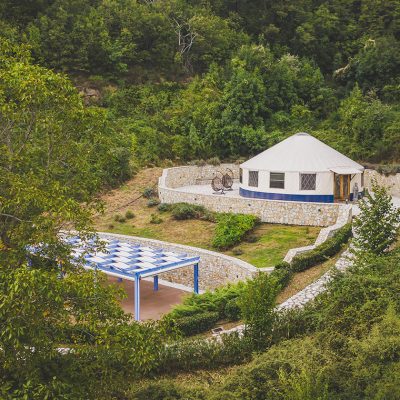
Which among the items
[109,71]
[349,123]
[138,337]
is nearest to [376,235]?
[138,337]

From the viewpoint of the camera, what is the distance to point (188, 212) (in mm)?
24125

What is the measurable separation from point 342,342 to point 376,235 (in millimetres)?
4865

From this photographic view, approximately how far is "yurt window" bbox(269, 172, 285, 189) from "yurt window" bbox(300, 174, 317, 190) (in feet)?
2.90

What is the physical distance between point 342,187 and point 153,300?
11492mm

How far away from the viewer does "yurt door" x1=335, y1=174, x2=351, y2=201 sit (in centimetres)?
2505

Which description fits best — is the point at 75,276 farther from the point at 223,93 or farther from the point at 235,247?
the point at 223,93

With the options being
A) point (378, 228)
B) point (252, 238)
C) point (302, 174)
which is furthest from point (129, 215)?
point (378, 228)

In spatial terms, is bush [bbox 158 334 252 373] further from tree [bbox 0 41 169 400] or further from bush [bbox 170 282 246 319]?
tree [bbox 0 41 169 400]

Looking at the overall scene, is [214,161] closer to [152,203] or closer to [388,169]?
[152,203]

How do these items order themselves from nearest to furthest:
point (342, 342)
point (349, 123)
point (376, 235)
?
1. point (342, 342)
2. point (376, 235)
3. point (349, 123)

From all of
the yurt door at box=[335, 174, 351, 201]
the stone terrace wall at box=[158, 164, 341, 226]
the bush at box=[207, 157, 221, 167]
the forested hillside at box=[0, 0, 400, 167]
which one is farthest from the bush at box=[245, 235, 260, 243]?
the forested hillside at box=[0, 0, 400, 167]

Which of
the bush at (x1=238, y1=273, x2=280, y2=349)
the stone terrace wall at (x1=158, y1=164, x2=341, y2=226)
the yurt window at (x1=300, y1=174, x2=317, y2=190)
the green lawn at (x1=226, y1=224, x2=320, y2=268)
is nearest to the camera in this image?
the bush at (x1=238, y1=273, x2=280, y2=349)

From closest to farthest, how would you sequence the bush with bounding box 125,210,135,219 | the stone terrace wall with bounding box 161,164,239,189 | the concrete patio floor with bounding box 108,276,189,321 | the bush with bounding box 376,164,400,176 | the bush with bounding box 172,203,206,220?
1. the concrete patio floor with bounding box 108,276,189,321
2. the bush with bounding box 172,203,206,220
3. the bush with bounding box 125,210,135,219
4. the bush with bounding box 376,164,400,176
5. the stone terrace wall with bounding box 161,164,239,189

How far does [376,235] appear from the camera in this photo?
1461 centimetres
